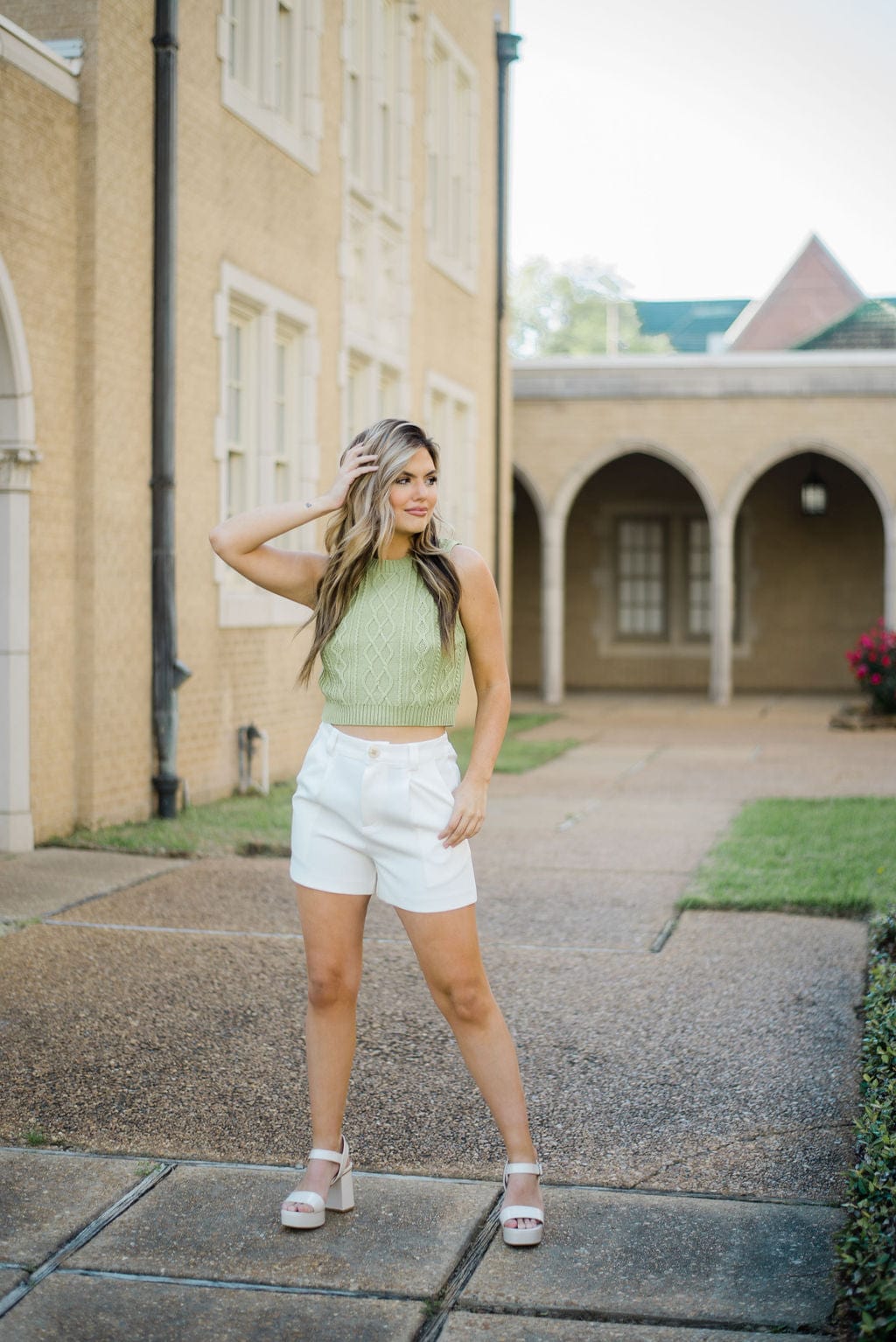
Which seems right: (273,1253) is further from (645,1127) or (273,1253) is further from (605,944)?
(605,944)

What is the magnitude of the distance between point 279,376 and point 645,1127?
8.65m

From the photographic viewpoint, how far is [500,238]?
58.4 ft

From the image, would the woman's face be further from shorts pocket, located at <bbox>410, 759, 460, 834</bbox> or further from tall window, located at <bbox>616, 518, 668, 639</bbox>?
tall window, located at <bbox>616, 518, 668, 639</bbox>

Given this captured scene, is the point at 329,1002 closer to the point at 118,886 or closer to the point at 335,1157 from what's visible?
the point at 335,1157

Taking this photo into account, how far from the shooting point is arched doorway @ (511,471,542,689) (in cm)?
2364

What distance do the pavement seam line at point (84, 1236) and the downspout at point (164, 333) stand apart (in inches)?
230

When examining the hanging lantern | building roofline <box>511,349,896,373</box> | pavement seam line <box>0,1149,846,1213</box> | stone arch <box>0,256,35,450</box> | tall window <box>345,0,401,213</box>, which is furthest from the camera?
the hanging lantern

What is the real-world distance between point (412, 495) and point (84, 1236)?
1.77m

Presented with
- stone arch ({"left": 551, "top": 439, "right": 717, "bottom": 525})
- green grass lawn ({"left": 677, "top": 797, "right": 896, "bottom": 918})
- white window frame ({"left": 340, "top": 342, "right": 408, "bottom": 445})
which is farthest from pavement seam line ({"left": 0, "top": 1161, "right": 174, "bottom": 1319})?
stone arch ({"left": 551, "top": 439, "right": 717, "bottom": 525})

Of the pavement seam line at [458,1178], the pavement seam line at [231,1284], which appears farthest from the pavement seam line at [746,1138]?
the pavement seam line at [231,1284]

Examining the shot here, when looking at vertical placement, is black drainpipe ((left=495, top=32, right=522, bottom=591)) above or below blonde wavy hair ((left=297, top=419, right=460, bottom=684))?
above

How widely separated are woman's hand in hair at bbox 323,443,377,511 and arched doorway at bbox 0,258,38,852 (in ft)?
16.5

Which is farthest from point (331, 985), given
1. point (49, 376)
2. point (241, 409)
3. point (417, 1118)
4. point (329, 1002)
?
point (241, 409)

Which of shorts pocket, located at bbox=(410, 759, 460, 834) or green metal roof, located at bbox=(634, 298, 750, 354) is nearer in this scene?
shorts pocket, located at bbox=(410, 759, 460, 834)
